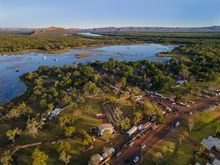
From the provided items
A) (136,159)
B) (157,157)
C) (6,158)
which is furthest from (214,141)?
(6,158)

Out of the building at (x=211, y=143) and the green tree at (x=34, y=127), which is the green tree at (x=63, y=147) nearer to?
the green tree at (x=34, y=127)

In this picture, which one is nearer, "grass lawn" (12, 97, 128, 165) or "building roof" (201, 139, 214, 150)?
"grass lawn" (12, 97, 128, 165)

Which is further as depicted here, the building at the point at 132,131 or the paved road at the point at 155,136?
A: the building at the point at 132,131

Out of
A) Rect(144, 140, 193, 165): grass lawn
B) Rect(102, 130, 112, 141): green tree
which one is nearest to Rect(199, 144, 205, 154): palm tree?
Rect(144, 140, 193, 165): grass lawn

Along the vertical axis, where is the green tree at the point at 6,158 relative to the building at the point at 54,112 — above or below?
below

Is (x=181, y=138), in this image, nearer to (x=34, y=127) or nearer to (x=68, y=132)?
(x=68, y=132)

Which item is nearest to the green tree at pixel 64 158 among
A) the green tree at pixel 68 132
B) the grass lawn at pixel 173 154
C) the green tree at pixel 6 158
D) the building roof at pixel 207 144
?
the green tree at pixel 68 132

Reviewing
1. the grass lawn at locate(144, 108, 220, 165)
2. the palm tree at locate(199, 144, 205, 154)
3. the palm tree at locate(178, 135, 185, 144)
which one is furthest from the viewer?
the palm tree at locate(178, 135, 185, 144)

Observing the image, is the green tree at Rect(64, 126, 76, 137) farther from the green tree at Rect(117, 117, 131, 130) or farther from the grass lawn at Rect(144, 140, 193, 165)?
the grass lawn at Rect(144, 140, 193, 165)

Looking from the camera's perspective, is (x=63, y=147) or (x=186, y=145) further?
(x=186, y=145)
